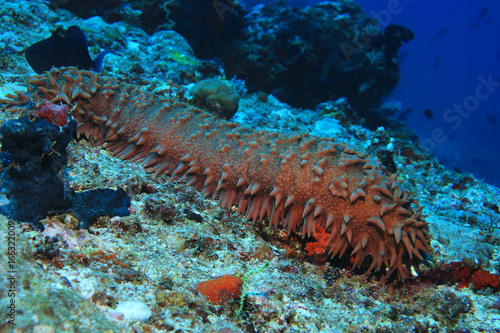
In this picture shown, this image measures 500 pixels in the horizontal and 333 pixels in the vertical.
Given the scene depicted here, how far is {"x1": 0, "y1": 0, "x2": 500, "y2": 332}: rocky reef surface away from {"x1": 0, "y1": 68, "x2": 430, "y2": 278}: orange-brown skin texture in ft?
0.82

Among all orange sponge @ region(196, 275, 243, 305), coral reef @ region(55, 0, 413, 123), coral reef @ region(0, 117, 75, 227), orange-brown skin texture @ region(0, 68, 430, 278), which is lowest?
orange sponge @ region(196, 275, 243, 305)

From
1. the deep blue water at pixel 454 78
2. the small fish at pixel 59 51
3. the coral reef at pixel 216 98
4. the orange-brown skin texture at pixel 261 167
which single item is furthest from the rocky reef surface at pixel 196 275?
the deep blue water at pixel 454 78

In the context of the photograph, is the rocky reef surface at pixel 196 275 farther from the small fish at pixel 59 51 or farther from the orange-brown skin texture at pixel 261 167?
the small fish at pixel 59 51

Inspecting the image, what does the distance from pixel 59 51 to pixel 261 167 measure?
356 centimetres

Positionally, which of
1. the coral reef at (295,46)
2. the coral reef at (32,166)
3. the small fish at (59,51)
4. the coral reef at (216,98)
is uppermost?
the coral reef at (295,46)

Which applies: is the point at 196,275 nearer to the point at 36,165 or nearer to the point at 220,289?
the point at 220,289

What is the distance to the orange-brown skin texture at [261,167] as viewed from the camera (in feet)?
7.97

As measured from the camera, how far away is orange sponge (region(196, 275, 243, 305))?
1.94m

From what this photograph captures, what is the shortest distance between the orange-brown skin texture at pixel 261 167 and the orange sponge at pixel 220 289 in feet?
2.83

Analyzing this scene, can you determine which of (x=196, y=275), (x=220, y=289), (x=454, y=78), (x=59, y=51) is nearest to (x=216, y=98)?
(x=59, y=51)

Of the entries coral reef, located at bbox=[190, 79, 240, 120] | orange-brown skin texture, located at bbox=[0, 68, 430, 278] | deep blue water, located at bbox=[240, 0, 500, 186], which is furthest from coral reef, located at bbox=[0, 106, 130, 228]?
deep blue water, located at bbox=[240, 0, 500, 186]

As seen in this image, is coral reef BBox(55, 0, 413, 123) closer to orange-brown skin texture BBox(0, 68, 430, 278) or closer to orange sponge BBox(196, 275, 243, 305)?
orange-brown skin texture BBox(0, 68, 430, 278)

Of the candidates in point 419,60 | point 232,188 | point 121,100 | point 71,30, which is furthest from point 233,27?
point 419,60

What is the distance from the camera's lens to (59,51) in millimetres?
3812
